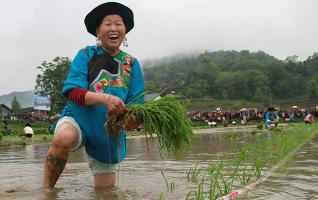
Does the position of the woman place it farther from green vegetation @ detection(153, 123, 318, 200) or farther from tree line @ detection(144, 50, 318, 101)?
tree line @ detection(144, 50, 318, 101)

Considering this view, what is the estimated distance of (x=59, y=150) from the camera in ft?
11.9

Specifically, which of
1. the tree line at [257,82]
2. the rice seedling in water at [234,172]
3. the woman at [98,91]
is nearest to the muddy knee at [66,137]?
the woman at [98,91]

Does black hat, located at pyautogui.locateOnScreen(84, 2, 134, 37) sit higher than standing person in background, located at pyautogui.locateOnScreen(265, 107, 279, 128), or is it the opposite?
black hat, located at pyautogui.locateOnScreen(84, 2, 134, 37)

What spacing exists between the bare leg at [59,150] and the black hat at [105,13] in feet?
3.04

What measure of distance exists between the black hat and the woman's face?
38 millimetres

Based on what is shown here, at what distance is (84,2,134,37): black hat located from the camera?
3.85 m

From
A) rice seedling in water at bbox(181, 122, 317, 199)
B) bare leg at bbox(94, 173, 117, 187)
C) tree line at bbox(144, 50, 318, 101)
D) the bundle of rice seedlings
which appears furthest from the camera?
tree line at bbox(144, 50, 318, 101)

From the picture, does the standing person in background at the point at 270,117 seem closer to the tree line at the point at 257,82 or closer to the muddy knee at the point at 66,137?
the muddy knee at the point at 66,137

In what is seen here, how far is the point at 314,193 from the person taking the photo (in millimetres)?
3223

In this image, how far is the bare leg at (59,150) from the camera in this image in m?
3.55

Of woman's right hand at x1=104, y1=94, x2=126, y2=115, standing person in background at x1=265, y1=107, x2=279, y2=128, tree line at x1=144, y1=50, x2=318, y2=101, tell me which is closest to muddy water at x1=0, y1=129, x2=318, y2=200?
woman's right hand at x1=104, y1=94, x2=126, y2=115

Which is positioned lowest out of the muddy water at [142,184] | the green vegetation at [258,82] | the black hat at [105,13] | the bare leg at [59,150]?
the muddy water at [142,184]

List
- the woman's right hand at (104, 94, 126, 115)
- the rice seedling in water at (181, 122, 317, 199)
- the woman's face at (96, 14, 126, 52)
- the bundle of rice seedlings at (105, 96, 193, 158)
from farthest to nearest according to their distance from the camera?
the woman's face at (96, 14, 126, 52) < the bundle of rice seedlings at (105, 96, 193, 158) < the woman's right hand at (104, 94, 126, 115) < the rice seedling in water at (181, 122, 317, 199)

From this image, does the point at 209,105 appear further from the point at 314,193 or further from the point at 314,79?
the point at 314,193
